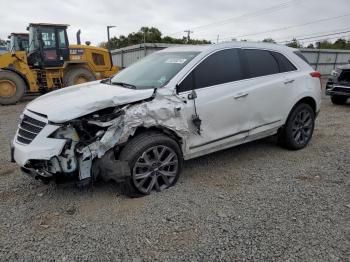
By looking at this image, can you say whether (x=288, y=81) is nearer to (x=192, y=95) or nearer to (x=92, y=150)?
(x=192, y=95)

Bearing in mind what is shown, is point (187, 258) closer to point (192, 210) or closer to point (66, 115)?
point (192, 210)

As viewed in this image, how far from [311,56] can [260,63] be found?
19596 mm

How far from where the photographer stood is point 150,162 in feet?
11.6

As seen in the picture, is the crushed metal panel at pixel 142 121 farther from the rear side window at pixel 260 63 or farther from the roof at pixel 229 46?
the rear side window at pixel 260 63

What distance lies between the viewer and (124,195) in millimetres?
3652

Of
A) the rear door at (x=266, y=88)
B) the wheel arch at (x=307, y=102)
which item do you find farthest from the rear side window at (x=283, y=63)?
the wheel arch at (x=307, y=102)

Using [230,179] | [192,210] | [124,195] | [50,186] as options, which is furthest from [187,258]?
[50,186]

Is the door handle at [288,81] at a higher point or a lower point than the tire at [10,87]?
higher

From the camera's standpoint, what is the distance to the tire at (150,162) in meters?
3.40

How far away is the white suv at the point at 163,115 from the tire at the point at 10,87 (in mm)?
8007

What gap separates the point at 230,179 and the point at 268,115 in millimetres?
1192

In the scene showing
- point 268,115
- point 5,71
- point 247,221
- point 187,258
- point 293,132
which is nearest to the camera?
point 187,258

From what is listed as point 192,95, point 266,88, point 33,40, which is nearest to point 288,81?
point 266,88

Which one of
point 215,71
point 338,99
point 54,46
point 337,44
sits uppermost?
point 337,44
